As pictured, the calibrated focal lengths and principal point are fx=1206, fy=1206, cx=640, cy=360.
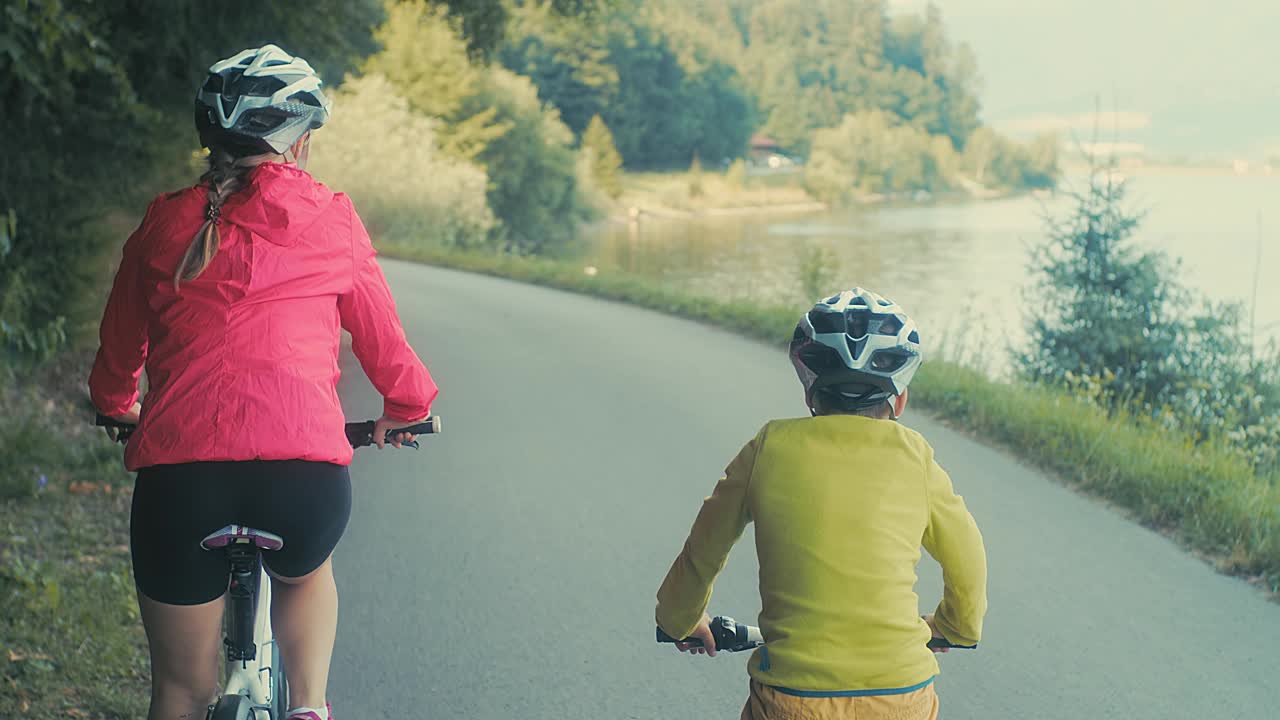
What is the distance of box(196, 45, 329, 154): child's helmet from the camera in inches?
99.6

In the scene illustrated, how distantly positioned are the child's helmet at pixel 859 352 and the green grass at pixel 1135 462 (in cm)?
402

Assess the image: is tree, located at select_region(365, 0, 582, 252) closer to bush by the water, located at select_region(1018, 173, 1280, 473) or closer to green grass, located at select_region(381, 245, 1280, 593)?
bush by the water, located at select_region(1018, 173, 1280, 473)

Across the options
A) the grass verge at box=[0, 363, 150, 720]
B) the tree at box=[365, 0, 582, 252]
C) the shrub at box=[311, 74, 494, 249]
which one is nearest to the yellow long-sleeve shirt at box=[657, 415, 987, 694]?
the grass verge at box=[0, 363, 150, 720]

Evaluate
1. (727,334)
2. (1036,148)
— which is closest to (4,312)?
(727,334)

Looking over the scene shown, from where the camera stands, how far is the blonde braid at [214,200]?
2.44 m

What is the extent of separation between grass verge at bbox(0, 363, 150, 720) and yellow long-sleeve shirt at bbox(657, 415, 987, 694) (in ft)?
8.43

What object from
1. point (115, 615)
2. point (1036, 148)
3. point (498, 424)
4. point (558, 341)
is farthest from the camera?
point (1036, 148)

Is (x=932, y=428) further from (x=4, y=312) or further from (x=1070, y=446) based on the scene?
(x=4, y=312)

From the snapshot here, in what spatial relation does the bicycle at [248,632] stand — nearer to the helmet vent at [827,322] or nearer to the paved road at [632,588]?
the helmet vent at [827,322]

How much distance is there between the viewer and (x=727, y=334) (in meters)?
13.7

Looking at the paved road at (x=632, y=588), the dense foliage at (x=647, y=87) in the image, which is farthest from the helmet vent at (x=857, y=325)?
the dense foliage at (x=647, y=87)

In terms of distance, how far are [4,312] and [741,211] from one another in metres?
72.3

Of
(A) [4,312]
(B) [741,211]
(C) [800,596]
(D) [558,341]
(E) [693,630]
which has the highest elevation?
(C) [800,596]

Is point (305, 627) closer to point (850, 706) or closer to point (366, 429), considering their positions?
point (366, 429)
